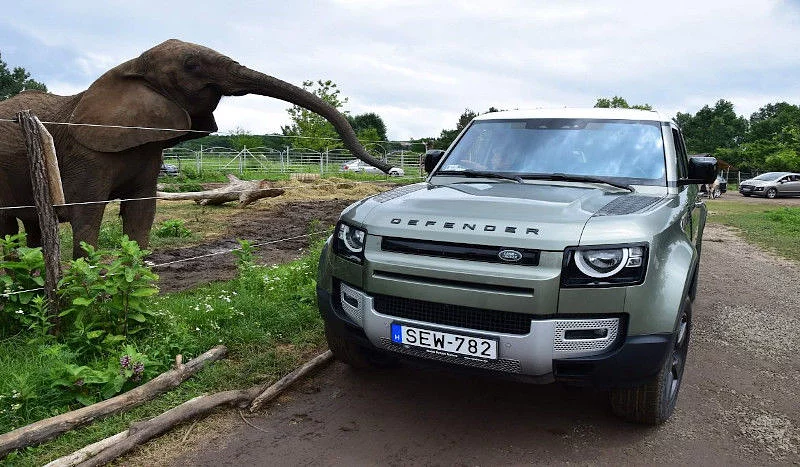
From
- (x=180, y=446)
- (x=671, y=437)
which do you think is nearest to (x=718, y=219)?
(x=671, y=437)

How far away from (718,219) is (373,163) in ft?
48.6

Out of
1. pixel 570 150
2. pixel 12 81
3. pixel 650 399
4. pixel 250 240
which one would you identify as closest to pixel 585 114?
pixel 570 150

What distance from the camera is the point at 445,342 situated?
300 cm

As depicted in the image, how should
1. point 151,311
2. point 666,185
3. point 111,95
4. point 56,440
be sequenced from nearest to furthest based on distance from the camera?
1. point 56,440
2. point 666,185
3. point 151,311
4. point 111,95

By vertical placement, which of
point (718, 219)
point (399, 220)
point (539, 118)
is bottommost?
point (718, 219)

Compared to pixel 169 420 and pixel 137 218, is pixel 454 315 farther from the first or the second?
pixel 137 218

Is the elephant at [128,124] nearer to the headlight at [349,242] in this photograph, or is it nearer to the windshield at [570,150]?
the windshield at [570,150]

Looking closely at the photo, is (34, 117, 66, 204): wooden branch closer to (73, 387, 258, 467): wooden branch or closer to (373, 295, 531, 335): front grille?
(73, 387, 258, 467): wooden branch

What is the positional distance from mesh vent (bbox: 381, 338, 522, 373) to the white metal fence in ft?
68.7

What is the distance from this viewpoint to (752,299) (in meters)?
6.70

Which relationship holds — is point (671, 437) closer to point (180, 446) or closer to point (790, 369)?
point (790, 369)

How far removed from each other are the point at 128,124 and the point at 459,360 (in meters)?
4.08

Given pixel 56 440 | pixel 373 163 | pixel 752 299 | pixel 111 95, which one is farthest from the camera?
pixel 752 299

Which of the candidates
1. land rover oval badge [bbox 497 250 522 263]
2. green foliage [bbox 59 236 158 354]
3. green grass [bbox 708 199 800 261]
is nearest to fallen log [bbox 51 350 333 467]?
green foliage [bbox 59 236 158 354]
